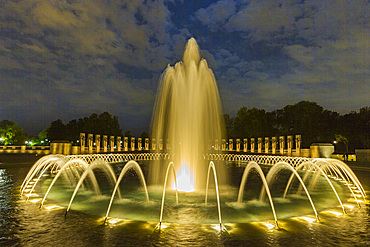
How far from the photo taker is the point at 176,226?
820 cm

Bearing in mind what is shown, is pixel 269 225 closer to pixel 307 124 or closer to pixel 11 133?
pixel 307 124

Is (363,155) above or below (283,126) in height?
below

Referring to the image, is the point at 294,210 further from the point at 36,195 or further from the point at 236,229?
the point at 36,195

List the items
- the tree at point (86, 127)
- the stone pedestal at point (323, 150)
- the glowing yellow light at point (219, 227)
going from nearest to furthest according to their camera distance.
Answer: the glowing yellow light at point (219, 227) < the stone pedestal at point (323, 150) < the tree at point (86, 127)

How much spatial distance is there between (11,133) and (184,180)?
98266 mm

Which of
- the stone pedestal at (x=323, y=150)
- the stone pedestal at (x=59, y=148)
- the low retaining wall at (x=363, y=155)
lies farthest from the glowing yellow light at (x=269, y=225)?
the stone pedestal at (x=59, y=148)

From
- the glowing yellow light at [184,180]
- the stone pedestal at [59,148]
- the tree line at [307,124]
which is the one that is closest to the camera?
the glowing yellow light at [184,180]

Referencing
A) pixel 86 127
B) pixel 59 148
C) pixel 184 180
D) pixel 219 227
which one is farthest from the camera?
pixel 86 127

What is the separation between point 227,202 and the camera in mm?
12023

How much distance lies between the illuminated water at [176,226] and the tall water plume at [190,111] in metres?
5.09

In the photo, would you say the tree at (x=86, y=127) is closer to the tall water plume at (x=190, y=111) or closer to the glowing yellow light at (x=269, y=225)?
the tall water plume at (x=190, y=111)

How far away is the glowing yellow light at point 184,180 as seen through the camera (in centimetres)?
1536

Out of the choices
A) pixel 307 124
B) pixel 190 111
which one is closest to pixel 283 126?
pixel 307 124

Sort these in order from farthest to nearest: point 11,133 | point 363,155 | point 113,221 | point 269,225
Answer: point 11,133
point 363,155
point 113,221
point 269,225
